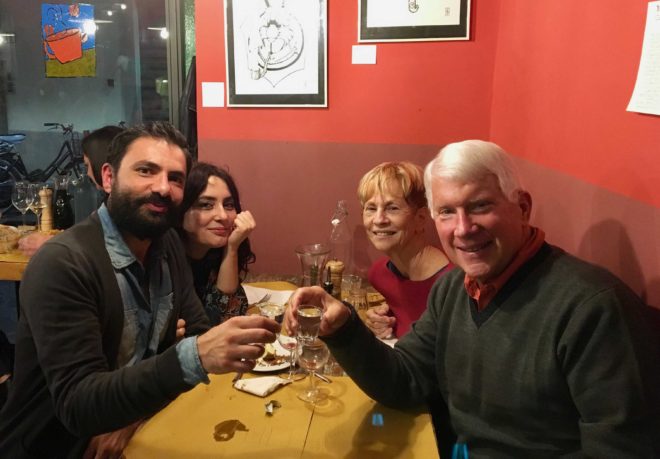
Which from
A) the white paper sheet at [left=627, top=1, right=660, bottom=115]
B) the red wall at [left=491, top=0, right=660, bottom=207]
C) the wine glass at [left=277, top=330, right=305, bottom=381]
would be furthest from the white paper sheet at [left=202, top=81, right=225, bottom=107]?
the white paper sheet at [left=627, top=1, right=660, bottom=115]

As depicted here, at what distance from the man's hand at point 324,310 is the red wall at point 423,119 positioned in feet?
2.52

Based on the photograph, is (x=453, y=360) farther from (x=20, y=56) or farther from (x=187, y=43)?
(x=20, y=56)

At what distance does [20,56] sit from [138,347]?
10.7 ft

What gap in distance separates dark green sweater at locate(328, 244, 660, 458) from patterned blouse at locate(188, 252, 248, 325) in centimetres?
80

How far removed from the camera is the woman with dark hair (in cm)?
211

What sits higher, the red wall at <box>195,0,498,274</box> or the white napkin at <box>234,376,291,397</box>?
the red wall at <box>195,0,498,274</box>

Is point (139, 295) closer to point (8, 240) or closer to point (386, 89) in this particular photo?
point (8, 240)

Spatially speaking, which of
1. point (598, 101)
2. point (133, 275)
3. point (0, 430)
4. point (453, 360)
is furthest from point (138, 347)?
point (598, 101)

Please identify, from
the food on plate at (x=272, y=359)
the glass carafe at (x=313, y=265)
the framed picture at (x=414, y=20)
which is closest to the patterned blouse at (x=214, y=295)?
the glass carafe at (x=313, y=265)

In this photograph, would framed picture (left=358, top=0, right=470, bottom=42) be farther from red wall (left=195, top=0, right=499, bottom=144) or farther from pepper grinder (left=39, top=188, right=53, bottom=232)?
pepper grinder (left=39, top=188, right=53, bottom=232)

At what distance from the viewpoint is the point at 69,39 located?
12.2ft

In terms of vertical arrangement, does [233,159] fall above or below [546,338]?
above

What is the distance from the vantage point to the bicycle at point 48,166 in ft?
12.9

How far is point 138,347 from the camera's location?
4.99 ft
